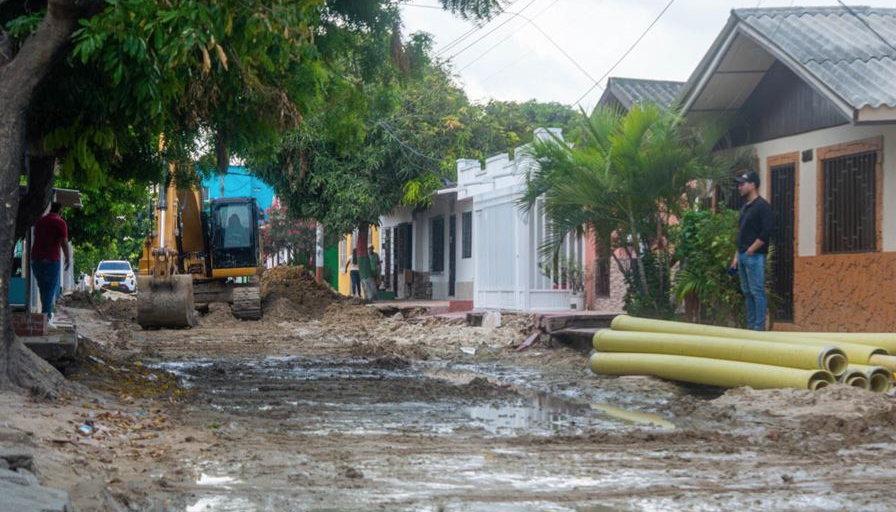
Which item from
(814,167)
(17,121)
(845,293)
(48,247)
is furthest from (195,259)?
(17,121)

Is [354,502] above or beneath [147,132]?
beneath

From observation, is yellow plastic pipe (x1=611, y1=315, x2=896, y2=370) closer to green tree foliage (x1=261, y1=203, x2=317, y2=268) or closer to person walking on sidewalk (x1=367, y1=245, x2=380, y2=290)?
person walking on sidewalk (x1=367, y1=245, x2=380, y2=290)

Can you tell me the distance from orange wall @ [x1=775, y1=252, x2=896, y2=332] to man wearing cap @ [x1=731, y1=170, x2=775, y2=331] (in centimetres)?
Answer: 146

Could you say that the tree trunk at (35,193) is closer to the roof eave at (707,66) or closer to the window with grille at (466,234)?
the roof eave at (707,66)

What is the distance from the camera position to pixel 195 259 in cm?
2794

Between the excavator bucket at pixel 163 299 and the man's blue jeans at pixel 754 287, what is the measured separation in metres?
13.8

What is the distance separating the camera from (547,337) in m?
17.8

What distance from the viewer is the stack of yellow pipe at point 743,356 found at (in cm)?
1041

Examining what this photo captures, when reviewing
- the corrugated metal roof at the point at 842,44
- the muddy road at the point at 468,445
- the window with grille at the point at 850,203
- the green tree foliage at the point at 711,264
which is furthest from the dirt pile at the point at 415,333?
the corrugated metal roof at the point at 842,44

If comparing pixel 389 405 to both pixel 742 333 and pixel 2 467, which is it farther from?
pixel 2 467

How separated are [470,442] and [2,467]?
3649 mm

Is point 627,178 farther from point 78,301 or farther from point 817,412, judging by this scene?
point 78,301

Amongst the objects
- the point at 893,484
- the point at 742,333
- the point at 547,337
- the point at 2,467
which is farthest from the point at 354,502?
the point at 547,337

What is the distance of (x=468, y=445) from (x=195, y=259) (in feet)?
68.4
